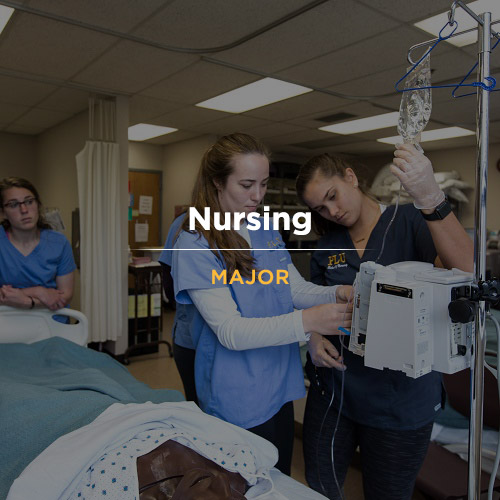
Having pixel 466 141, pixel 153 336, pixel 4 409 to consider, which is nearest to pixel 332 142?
pixel 466 141

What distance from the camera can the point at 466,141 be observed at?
17.5ft

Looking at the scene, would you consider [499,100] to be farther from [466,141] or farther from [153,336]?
[153,336]

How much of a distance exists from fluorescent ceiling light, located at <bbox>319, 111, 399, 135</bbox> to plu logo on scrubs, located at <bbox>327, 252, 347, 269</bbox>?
10.5 ft

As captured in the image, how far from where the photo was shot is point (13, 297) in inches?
74.9

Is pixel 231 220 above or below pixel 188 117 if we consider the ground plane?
below

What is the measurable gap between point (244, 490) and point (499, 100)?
3610mm

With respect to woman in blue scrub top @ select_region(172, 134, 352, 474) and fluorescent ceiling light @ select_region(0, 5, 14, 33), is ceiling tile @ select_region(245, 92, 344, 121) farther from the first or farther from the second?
woman in blue scrub top @ select_region(172, 134, 352, 474)

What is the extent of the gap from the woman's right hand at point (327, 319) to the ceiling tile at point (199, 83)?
2275 millimetres

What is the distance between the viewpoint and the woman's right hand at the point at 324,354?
3.72ft

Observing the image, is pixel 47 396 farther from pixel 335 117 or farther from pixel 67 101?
pixel 335 117

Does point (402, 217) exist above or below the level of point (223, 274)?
above

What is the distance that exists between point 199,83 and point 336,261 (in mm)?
2403

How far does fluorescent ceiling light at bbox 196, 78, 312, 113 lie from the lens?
331cm

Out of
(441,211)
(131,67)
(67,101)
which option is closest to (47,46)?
(131,67)
